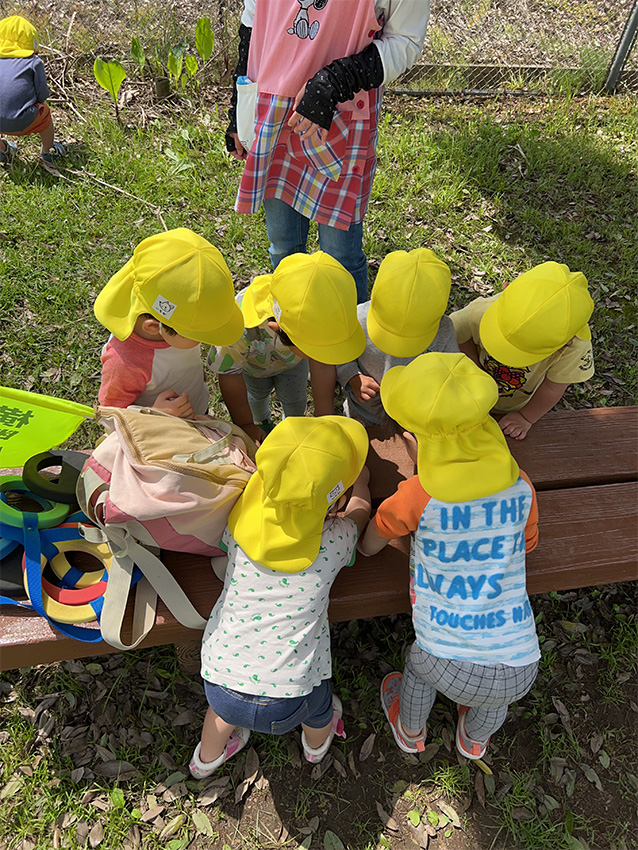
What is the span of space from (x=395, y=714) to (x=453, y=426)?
1.29 metres

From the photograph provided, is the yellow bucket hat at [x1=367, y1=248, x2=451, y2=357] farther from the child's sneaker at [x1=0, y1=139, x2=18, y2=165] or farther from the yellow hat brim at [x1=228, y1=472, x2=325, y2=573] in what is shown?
the child's sneaker at [x1=0, y1=139, x2=18, y2=165]

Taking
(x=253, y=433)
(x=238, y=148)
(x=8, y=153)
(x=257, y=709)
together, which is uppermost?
(x=238, y=148)

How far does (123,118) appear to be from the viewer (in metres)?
4.75

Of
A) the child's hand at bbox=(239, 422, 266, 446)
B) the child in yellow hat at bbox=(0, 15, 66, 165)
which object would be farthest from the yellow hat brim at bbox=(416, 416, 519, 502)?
the child in yellow hat at bbox=(0, 15, 66, 165)

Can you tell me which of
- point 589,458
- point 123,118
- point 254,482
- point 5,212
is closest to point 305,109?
point 254,482

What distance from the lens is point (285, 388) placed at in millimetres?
2648

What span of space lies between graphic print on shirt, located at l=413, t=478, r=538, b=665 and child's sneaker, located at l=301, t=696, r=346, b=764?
67cm

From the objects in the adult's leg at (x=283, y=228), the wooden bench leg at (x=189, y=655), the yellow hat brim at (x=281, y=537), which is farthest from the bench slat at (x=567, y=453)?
the adult's leg at (x=283, y=228)

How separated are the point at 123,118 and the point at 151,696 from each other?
4355 mm

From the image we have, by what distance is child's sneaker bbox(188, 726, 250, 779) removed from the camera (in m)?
2.14

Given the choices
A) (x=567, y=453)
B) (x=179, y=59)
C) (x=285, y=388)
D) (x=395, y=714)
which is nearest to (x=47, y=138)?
(x=179, y=59)

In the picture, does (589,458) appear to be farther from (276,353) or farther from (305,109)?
(305,109)

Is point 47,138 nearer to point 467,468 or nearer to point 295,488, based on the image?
point 295,488

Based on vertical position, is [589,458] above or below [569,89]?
below
